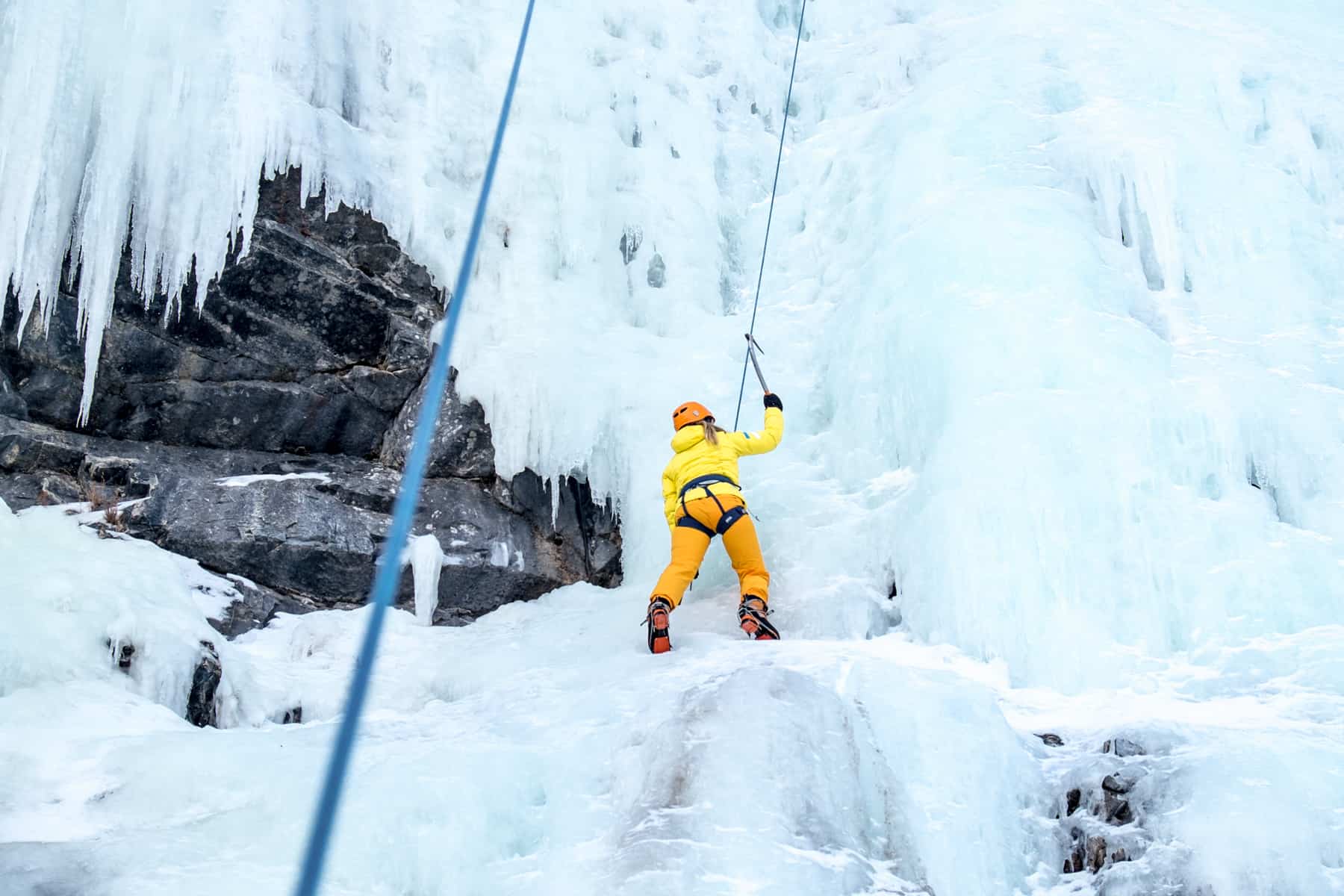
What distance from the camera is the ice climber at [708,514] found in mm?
4750

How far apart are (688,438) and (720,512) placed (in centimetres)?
49

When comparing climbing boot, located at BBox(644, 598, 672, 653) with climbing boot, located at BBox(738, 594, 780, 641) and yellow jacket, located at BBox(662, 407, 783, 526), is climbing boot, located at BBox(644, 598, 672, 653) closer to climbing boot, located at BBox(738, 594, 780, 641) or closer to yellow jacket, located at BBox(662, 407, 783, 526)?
climbing boot, located at BBox(738, 594, 780, 641)

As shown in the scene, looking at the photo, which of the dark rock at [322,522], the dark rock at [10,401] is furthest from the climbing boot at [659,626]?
the dark rock at [10,401]

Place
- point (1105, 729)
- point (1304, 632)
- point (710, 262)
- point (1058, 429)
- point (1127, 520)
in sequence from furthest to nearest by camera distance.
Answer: point (710, 262) < point (1058, 429) < point (1127, 520) < point (1304, 632) < point (1105, 729)

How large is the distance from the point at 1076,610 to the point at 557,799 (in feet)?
7.71

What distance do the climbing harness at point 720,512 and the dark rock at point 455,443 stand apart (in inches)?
70.4

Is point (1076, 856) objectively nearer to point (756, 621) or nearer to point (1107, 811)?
point (1107, 811)

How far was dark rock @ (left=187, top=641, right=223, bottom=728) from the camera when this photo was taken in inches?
171

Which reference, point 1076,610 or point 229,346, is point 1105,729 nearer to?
point 1076,610

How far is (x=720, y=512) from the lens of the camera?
502 cm

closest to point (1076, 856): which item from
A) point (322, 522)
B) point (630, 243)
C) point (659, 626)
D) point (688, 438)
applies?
point (659, 626)

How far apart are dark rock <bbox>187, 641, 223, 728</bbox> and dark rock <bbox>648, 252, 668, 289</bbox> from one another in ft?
12.5

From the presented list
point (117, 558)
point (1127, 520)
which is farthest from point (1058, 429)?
point (117, 558)

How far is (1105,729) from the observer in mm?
3803
